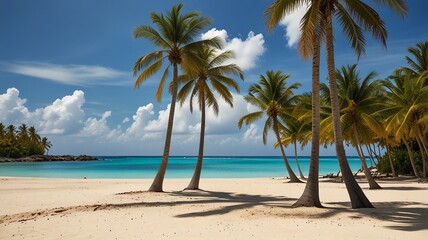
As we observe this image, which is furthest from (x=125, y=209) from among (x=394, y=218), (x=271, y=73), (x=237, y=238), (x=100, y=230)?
(x=271, y=73)

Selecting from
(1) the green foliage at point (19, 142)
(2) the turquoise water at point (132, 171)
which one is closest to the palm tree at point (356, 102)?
(2) the turquoise water at point (132, 171)

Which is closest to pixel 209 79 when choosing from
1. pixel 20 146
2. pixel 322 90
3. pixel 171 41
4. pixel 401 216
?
pixel 171 41

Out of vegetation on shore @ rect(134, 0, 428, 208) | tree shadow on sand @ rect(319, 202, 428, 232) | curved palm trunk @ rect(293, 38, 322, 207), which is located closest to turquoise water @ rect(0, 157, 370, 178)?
vegetation on shore @ rect(134, 0, 428, 208)

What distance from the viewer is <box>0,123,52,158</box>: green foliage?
302 ft

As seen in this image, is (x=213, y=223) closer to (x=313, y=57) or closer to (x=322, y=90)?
(x=313, y=57)

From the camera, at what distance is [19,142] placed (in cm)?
9969

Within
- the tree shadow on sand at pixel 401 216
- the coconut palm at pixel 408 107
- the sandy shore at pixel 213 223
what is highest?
the coconut palm at pixel 408 107

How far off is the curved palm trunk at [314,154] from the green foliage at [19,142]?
9794 centimetres

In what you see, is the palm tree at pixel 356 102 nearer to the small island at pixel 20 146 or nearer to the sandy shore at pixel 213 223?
the sandy shore at pixel 213 223

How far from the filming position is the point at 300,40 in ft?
38.2

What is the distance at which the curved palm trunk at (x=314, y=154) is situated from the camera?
11242 mm

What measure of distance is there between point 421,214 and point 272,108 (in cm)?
1940

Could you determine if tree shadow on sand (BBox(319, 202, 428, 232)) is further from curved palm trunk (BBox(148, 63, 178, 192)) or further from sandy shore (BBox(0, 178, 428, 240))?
curved palm trunk (BBox(148, 63, 178, 192))

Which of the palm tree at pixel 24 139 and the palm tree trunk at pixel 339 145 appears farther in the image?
the palm tree at pixel 24 139
